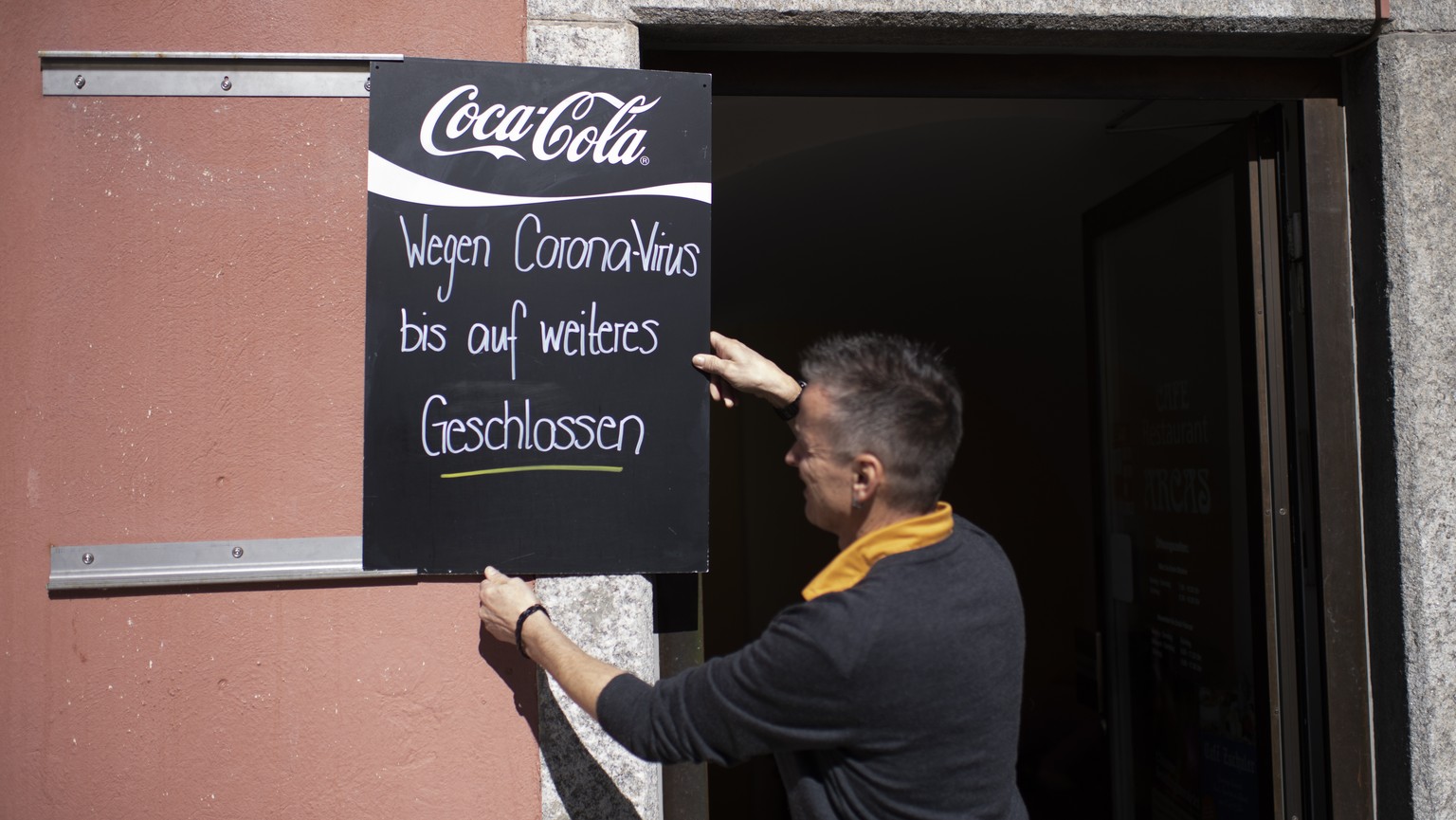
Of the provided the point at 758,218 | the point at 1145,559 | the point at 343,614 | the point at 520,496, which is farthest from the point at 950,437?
the point at 758,218

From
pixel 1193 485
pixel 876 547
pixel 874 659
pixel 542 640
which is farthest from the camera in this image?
pixel 1193 485

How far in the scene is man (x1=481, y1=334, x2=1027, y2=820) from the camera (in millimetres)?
1568

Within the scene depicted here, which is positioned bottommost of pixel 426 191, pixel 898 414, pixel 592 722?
pixel 592 722

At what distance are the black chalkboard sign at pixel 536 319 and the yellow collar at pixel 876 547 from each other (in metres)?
0.47

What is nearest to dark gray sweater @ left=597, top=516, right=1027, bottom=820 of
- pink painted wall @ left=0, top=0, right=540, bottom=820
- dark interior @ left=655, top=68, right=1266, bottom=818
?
pink painted wall @ left=0, top=0, right=540, bottom=820

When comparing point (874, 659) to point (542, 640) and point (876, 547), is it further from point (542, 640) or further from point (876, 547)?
point (542, 640)

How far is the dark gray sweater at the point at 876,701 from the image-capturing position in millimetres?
1560

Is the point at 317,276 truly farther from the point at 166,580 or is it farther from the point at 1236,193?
the point at 1236,193

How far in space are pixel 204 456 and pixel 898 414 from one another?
5.03 ft

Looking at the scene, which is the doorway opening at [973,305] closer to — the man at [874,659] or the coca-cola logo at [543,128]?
the coca-cola logo at [543,128]

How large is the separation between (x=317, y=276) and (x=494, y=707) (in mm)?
1041

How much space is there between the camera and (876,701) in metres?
1.56

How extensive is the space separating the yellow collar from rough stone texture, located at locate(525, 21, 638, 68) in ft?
4.11

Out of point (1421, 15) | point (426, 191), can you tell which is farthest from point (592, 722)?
A: point (1421, 15)
